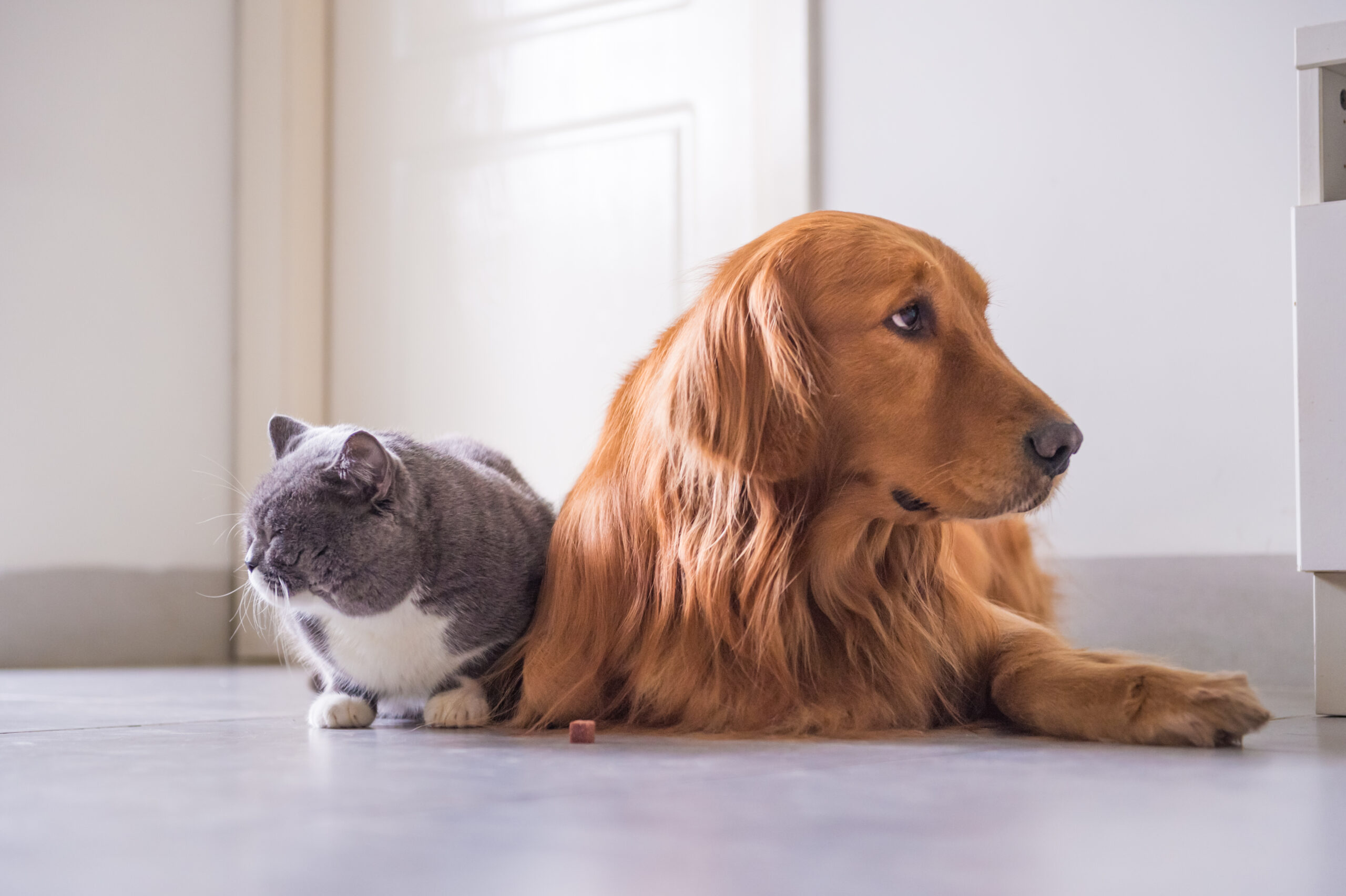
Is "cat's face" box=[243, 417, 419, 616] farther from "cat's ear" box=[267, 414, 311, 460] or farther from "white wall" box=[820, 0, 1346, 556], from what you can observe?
"white wall" box=[820, 0, 1346, 556]

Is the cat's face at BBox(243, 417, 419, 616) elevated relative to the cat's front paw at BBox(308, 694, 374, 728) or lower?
elevated

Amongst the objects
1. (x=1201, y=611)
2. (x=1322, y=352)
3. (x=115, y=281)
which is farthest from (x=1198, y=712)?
(x=115, y=281)

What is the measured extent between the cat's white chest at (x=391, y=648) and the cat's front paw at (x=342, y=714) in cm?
4

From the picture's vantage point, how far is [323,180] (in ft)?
11.9

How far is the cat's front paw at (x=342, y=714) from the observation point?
1.46 m

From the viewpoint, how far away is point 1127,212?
2.51m

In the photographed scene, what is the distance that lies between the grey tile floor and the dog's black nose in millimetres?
292

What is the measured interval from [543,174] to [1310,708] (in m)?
2.30

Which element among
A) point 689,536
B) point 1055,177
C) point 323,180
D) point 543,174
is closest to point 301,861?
point 689,536

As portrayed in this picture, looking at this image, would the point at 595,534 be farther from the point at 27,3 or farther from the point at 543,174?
the point at 27,3

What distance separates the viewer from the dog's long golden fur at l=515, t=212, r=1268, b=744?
1290 mm

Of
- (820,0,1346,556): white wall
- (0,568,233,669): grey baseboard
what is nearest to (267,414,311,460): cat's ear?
(820,0,1346,556): white wall

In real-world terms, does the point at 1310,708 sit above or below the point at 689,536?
below

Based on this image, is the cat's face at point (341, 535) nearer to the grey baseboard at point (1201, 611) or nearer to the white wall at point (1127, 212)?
the grey baseboard at point (1201, 611)
